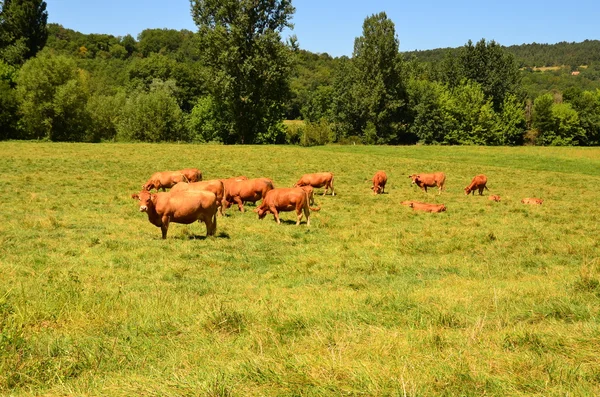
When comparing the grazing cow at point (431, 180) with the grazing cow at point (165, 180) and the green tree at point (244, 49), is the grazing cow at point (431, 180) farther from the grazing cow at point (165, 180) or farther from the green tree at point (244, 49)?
the green tree at point (244, 49)

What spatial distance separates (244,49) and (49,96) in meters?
25.3

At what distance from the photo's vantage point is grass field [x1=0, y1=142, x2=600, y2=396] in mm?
4109

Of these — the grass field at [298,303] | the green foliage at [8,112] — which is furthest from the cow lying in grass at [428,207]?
the green foliage at [8,112]

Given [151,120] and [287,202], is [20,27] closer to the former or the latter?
[151,120]

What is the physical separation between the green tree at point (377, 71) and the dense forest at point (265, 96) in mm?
174

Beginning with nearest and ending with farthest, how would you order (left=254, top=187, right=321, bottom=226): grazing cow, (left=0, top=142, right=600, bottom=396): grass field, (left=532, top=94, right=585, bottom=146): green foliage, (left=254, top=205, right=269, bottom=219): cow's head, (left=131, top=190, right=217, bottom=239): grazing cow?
(left=0, top=142, right=600, bottom=396): grass field → (left=131, top=190, right=217, bottom=239): grazing cow → (left=254, top=187, right=321, bottom=226): grazing cow → (left=254, top=205, right=269, bottom=219): cow's head → (left=532, top=94, right=585, bottom=146): green foliage

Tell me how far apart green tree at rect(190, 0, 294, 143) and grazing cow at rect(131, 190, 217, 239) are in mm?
44601

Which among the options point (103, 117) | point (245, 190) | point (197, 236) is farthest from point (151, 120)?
point (197, 236)

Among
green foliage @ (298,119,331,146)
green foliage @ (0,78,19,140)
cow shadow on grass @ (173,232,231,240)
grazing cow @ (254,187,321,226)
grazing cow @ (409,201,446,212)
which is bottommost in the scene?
grazing cow @ (409,201,446,212)

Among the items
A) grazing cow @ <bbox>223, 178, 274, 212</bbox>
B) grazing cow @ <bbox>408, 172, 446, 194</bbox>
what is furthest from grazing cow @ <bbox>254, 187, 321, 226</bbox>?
grazing cow @ <bbox>408, 172, 446, 194</bbox>

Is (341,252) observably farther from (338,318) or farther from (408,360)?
(408,360)

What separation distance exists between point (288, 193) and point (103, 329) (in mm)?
11723

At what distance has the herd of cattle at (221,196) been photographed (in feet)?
45.0

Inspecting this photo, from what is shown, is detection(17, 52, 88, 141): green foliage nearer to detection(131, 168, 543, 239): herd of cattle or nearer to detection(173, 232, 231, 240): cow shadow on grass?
A: detection(131, 168, 543, 239): herd of cattle
